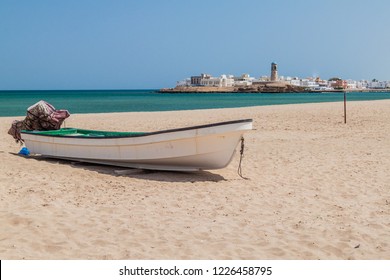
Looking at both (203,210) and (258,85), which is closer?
(203,210)

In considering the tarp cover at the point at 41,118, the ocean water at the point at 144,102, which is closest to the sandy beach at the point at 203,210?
the tarp cover at the point at 41,118

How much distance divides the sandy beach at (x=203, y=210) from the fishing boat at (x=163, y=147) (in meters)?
0.24

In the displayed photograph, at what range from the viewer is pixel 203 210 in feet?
21.3

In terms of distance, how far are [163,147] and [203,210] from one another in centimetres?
237

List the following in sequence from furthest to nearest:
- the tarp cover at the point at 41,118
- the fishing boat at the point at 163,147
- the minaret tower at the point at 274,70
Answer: the minaret tower at the point at 274,70
the tarp cover at the point at 41,118
the fishing boat at the point at 163,147

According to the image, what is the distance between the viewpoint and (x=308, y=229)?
5586 millimetres

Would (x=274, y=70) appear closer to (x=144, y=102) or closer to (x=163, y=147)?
(x=144, y=102)

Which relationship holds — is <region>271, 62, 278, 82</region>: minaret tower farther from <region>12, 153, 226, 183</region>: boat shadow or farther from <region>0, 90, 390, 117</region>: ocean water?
<region>12, 153, 226, 183</region>: boat shadow

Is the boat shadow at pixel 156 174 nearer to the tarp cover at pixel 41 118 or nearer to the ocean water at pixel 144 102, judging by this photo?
the tarp cover at pixel 41 118

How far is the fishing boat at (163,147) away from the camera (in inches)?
317

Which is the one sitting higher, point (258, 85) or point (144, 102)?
point (258, 85)

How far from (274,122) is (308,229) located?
575 inches

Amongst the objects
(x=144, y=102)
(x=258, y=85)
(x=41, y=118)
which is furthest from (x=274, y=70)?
(x=41, y=118)

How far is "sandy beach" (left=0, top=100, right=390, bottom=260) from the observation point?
4914 millimetres
